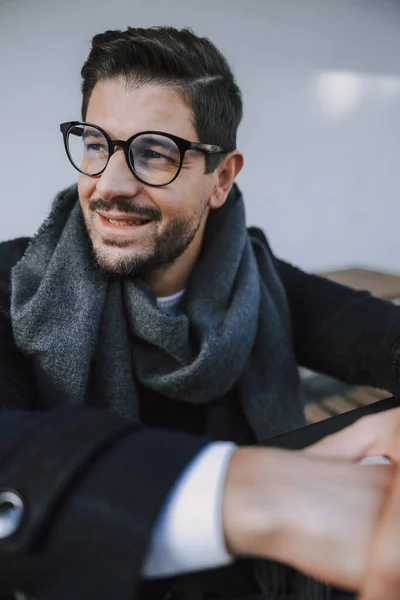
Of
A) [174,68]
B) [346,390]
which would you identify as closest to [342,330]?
[174,68]

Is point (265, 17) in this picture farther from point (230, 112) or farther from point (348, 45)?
point (230, 112)

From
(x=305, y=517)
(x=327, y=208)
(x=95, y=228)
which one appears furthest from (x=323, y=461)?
(x=327, y=208)

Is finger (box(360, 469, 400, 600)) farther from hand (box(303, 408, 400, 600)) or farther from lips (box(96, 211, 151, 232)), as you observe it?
lips (box(96, 211, 151, 232))

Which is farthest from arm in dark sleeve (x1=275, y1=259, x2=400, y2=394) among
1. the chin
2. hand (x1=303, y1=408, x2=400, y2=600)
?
the chin

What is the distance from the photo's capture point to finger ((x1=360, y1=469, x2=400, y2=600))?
29cm

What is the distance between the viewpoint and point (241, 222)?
101 centimetres

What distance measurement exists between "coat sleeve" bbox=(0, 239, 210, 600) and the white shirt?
0.05 ft

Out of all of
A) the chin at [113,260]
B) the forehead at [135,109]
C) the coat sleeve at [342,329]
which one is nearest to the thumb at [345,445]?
the coat sleeve at [342,329]

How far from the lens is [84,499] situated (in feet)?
1.01

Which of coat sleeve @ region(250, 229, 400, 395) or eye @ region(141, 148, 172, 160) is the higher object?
eye @ region(141, 148, 172, 160)

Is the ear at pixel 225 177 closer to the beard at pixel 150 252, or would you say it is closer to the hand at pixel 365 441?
the beard at pixel 150 252

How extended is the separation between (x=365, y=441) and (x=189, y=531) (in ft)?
0.77

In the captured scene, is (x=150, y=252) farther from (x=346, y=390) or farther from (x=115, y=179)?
(x=346, y=390)

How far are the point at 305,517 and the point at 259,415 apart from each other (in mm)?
642
